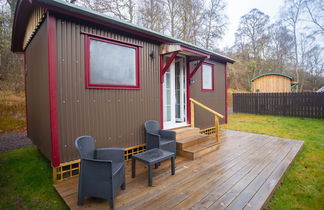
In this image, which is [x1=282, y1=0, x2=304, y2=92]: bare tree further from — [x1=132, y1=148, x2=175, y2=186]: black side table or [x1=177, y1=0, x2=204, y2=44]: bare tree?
[x1=132, y1=148, x2=175, y2=186]: black side table

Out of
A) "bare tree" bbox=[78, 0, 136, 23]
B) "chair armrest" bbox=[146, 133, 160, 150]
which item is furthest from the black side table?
"bare tree" bbox=[78, 0, 136, 23]

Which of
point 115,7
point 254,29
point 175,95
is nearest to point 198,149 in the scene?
point 175,95

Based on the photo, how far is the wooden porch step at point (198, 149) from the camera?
366 cm

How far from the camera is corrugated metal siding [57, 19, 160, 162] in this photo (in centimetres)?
283

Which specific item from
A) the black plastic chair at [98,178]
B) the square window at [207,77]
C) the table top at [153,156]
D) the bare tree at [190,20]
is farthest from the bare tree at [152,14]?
A: the black plastic chair at [98,178]

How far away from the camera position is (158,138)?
3293 mm

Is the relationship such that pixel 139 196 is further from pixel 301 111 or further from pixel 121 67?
pixel 301 111

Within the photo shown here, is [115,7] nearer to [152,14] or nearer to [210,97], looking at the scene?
[152,14]

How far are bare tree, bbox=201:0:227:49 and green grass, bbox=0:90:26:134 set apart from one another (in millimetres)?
13251

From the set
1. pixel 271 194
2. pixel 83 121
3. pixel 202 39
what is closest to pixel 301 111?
pixel 202 39

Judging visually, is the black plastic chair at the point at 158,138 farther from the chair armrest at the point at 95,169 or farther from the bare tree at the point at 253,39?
the bare tree at the point at 253,39

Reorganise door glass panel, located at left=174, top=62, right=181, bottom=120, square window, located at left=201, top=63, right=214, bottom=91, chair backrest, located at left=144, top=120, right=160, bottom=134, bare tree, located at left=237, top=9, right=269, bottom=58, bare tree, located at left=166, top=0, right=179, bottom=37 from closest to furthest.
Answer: chair backrest, located at left=144, top=120, right=160, bottom=134 < door glass panel, located at left=174, top=62, right=181, bottom=120 < square window, located at left=201, top=63, right=214, bottom=91 < bare tree, located at left=166, top=0, right=179, bottom=37 < bare tree, located at left=237, top=9, right=269, bottom=58

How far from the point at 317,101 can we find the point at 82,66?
12.3 m

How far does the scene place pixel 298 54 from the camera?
1872 cm
